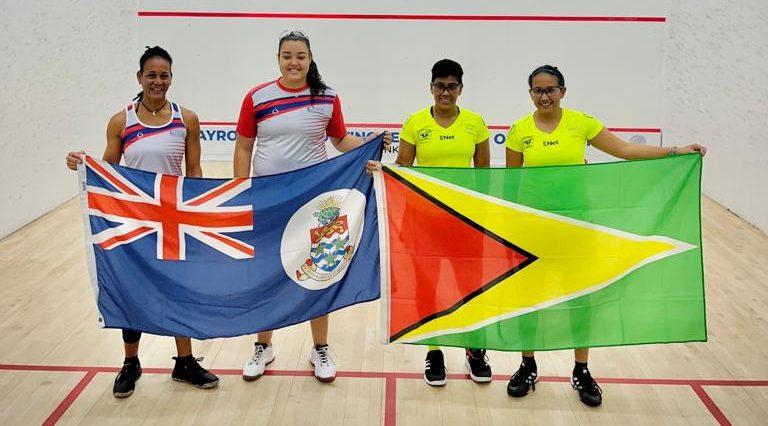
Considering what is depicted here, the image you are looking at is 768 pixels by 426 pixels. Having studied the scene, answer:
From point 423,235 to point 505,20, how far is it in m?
Answer: 4.63

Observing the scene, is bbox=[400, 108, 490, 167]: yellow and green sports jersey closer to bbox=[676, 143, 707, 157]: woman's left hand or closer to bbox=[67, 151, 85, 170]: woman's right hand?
bbox=[676, 143, 707, 157]: woman's left hand

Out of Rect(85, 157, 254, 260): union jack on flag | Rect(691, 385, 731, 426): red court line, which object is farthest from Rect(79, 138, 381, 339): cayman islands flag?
Rect(691, 385, 731, 426): red court line

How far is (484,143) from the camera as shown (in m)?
3.29

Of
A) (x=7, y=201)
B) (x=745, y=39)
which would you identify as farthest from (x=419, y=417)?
(x=745, y=39)

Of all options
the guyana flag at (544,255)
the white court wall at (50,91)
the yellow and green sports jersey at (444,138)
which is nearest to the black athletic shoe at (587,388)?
the guyana flag at (544,255)

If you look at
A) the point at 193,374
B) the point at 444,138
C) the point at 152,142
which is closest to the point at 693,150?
the point at 444,138

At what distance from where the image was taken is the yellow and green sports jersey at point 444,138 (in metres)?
3.21

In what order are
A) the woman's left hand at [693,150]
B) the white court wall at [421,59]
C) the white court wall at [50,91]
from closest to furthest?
1. the woman's left hand at [693,150]
2. the white court wall at [50,91]
3. the white court wall at [421,59]

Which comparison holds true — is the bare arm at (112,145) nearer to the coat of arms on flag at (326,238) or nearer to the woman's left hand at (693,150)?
the coat of arms on flag at (326,238)

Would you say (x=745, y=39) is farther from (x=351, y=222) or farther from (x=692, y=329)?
(x=351, y=222)

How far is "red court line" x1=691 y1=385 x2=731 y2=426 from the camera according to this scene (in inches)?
120

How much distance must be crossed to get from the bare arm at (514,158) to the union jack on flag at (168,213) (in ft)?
3.32

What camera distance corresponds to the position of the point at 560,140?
3104mm

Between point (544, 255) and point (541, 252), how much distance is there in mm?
16
